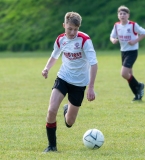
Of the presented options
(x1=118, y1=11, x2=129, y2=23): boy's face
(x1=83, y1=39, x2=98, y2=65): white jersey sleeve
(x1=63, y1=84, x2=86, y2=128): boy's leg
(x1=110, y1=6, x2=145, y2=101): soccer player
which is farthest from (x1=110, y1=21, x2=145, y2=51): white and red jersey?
(x1=83, y1=39, x2=98, y2=65): white jersey sleeve

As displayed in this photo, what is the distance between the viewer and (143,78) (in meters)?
17.2

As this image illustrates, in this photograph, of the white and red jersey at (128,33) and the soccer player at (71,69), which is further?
the white and red jersey at (128,33)

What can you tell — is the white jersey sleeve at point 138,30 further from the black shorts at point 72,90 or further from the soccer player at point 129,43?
the black shorts at point 72,90

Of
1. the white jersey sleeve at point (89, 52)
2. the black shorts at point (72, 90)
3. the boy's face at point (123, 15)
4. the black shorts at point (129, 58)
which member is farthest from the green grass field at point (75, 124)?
the boy's face at point (123, 15)

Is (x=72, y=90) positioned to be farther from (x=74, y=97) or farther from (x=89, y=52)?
(x=89, y=52)

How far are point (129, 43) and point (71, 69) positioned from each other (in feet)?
15.7

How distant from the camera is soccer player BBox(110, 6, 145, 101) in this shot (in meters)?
12.1

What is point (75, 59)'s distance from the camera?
7367 mm

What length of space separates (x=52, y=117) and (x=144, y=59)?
1872 cm

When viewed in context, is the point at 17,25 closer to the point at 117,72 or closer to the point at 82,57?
the point at 117,72

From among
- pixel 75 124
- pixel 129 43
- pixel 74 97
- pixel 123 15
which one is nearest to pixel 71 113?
pixel 74 97

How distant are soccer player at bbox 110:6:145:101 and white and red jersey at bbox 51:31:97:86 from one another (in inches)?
184

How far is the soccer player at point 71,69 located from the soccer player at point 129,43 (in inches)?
184

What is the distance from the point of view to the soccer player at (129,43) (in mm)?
12125
